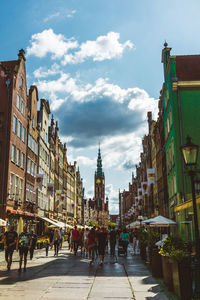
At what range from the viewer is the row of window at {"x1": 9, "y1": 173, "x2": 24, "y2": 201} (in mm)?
31581

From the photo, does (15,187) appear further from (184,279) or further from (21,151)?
(184,279)

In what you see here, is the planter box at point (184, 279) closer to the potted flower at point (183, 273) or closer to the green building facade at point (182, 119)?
the potted flower at point (183, 273)

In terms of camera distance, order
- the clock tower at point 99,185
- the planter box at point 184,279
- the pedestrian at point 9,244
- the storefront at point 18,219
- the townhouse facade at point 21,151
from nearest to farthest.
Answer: the planter box at point 184,279 < the pedestrian at point 9,244 < the storefront at point 18,219 < the townhouse facade at point 21,151 < the clock tower at point 99,185

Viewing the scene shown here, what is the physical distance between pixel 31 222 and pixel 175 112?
21.1 m

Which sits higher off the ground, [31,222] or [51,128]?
[51,128]

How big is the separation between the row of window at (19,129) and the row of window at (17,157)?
1613 millimetres

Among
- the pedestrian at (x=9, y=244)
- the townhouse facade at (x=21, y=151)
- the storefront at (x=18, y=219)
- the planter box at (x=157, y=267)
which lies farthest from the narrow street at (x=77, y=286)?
the townhouse facade at (x=21, y=151)

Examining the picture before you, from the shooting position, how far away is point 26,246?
13.6m

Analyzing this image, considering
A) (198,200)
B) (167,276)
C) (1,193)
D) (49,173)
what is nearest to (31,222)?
(1,193)

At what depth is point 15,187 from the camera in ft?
108

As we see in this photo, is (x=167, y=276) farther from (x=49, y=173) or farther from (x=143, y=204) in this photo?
(x=143, y=204)

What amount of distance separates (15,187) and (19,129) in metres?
6.09

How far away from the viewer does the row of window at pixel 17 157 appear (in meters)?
32.5

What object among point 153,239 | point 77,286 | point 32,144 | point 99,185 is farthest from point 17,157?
point 99,185
